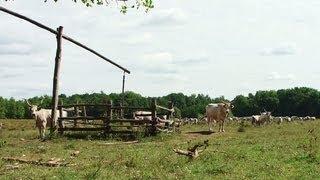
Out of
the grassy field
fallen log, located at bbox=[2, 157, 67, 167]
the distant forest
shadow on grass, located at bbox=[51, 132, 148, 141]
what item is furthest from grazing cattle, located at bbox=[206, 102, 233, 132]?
the distant forest

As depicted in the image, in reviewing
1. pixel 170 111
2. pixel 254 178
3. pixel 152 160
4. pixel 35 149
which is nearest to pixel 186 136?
pixel 170 111

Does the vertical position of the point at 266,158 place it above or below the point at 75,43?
below

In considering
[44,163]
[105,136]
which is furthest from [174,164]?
[105,136]

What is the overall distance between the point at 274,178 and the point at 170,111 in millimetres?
21204

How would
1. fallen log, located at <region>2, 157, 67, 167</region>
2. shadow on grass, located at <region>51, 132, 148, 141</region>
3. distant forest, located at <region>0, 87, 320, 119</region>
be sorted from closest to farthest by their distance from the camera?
fallen log, located at <region>2, 157, 67, 167</region>
shadow on grass, located at <region>51, 132, 148, 141</region>
distant forest, located at <region>0, 87, 320, 119</region>

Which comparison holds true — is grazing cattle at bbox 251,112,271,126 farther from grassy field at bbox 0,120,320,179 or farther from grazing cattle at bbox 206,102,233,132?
grassy field at bbox 0,120,320,179

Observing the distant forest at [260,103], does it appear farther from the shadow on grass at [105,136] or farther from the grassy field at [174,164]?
the grassy field at [174,164]

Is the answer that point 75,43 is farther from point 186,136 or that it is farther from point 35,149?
point 35,149

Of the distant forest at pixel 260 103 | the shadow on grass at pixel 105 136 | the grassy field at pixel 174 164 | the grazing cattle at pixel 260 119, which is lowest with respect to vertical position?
the grassy field at pixel 174 164

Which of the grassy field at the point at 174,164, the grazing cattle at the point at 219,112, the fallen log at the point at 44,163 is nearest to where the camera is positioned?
the grassy field at the point at 174,164

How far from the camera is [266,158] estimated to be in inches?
761

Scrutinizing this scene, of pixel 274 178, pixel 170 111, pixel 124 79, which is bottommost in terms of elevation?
pixel 274 178

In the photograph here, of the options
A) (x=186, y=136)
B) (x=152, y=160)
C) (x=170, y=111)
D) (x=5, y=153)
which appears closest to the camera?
(x=152, y=160)

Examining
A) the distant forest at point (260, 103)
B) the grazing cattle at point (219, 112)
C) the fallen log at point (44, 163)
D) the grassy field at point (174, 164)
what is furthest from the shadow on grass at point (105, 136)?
the distant forest at point (260, 103)
